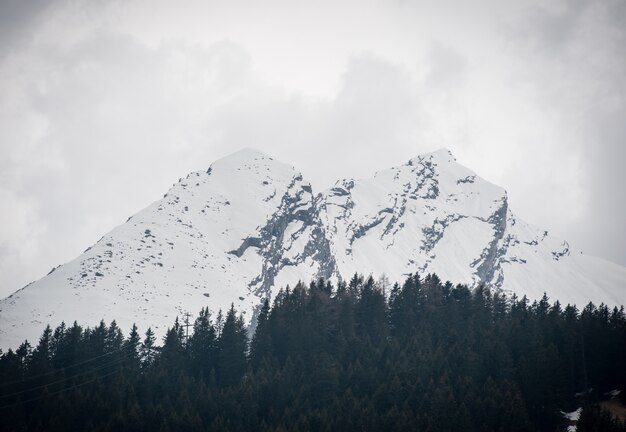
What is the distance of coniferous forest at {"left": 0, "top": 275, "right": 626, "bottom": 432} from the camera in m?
78.6

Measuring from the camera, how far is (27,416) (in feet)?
287

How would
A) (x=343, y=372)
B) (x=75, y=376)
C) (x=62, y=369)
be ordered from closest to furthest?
(x=343, y=372) < (x=62, y=369) < (x=75, y=376)

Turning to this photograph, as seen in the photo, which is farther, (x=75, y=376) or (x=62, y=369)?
(x=75, y=376)

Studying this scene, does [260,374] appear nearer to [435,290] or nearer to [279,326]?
[279,326]

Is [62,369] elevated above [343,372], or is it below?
above

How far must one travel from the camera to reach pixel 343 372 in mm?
92000

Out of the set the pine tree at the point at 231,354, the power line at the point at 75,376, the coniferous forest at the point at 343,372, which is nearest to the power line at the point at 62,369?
the coniferous forest at the point at 343,372

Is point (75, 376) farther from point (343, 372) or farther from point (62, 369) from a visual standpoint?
point (343, 372)

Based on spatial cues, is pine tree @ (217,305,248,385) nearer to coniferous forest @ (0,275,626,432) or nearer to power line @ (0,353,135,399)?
coniferous forest @ (0,275,626,432)

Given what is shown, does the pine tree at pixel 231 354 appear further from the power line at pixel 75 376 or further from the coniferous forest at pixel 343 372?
the power line at pixel 75 376

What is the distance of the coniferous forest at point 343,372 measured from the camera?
7862cm

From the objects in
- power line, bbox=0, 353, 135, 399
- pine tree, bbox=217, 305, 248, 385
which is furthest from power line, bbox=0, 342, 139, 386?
pine tree, bbox=217, 305, 248, 385

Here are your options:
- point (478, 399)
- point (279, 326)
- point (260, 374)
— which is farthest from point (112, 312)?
point (478, 399)

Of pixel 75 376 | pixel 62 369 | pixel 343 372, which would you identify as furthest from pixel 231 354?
pixel 62 369
